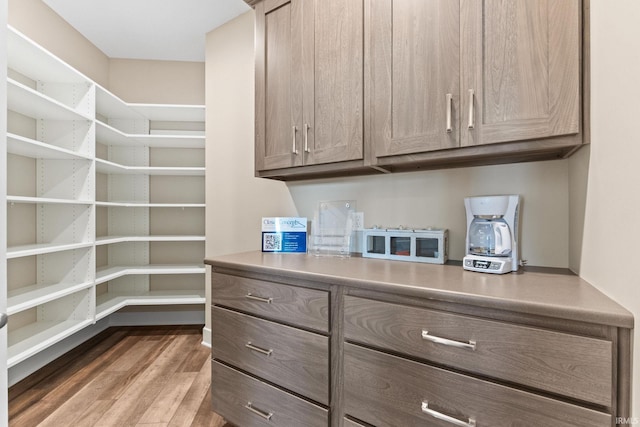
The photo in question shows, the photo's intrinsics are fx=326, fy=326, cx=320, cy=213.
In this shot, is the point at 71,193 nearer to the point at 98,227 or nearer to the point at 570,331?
the point at 98,227

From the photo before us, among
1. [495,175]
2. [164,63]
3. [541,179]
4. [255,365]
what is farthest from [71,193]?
[541,179]

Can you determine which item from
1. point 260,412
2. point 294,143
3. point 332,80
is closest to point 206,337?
point 260,412

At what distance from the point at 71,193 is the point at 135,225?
32.9 inches

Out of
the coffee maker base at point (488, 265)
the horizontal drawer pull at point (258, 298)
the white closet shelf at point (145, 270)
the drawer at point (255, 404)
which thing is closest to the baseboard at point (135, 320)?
the white closet shelf at point (145, 270)

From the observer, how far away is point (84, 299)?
2465 millimetres

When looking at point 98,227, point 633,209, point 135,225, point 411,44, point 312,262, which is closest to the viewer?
point 633,209

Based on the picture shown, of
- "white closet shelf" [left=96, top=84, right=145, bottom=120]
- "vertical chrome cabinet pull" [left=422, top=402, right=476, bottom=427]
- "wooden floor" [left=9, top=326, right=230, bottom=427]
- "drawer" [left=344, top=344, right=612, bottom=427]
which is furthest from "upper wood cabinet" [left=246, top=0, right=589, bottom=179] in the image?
"white closet shelf" [left=96, top=84, right=145, bottom=120]

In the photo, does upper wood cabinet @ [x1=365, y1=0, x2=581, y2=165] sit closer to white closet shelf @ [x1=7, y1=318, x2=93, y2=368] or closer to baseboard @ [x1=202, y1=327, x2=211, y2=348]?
baseboard @ [x1=202, y1=327, x2=211, y2=348]

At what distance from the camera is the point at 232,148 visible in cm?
259

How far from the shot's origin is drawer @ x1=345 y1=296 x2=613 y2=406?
0.81m

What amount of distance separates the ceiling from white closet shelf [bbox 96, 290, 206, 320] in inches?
91.3

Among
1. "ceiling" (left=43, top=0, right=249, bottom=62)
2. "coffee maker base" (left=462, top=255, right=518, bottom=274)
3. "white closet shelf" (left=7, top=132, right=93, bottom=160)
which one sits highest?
"ceiling" (left=43, top=0, right=249, bottom=62)

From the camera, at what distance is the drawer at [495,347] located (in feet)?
2.65

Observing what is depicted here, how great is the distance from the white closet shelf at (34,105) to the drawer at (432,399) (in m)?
2.26
